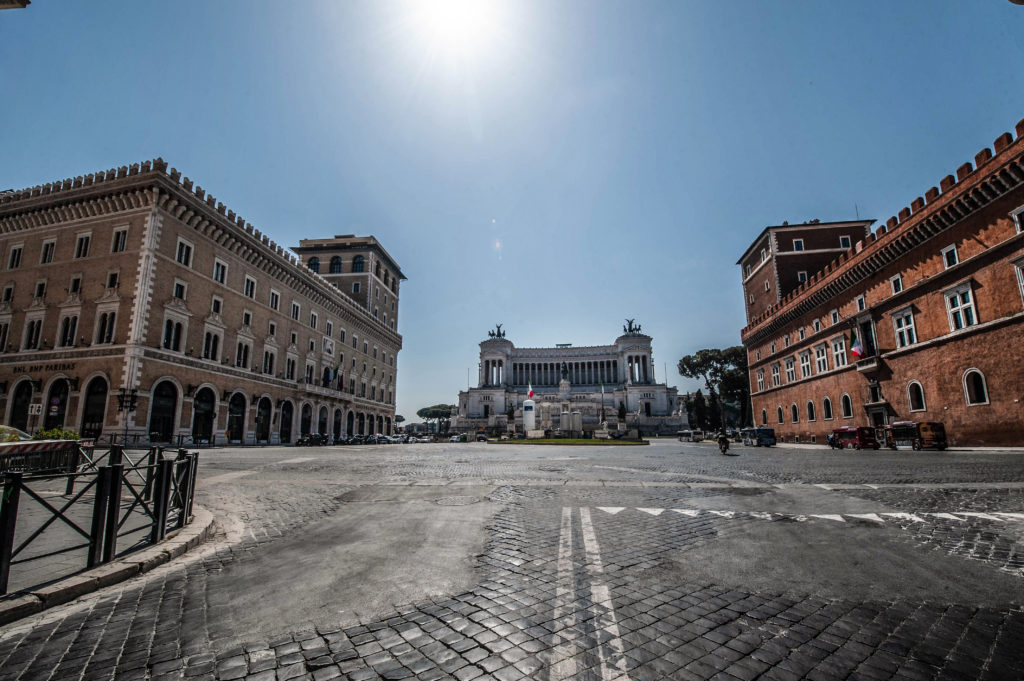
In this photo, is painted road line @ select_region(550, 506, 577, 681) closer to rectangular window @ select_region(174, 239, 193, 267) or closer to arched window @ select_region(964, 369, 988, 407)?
arched window @ select_region(964, 369, 988, 407)

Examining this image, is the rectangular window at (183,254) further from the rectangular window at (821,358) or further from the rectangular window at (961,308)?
the rectangular window at (821,358)

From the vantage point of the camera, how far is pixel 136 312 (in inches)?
1088

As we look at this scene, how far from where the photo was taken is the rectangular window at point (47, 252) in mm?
30922

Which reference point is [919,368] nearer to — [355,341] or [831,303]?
[831,303]

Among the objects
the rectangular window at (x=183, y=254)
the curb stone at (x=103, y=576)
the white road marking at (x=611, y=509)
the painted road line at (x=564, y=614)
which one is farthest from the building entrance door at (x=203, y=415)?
the painted road line at (x=564, y=614)

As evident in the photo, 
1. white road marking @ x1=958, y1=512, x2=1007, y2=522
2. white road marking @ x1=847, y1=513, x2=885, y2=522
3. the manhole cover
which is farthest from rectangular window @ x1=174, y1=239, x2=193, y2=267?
white road marking @ x1=958, y1=512, x2=1007, y2=522

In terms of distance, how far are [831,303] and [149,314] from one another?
45.4 meters

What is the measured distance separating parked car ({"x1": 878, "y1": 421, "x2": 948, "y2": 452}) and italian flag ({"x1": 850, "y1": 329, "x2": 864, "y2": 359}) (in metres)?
5.59

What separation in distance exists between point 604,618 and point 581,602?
12.8 inches

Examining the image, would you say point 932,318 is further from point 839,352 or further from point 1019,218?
point 839,352

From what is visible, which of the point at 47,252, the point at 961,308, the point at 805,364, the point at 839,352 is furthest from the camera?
the point at 805,364

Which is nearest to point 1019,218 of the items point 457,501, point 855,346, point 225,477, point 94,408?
point 855,346

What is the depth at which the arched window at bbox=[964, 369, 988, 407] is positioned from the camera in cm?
2119

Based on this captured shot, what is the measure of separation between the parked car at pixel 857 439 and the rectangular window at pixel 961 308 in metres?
6.93
